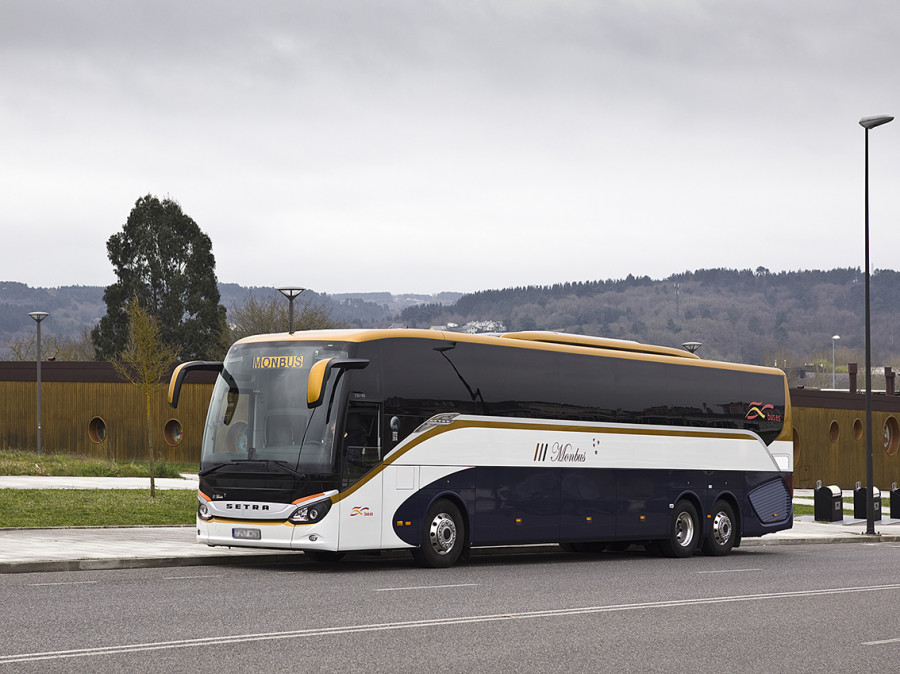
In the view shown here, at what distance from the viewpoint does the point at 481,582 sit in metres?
15.0

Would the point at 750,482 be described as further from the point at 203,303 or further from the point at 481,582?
the point at 203,303

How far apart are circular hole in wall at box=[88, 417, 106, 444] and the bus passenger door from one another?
1325 inches

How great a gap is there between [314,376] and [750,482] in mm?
11072

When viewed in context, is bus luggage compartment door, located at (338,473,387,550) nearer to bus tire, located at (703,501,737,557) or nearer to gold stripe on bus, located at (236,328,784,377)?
gold stripe on bus, located at (236,328,784,377)

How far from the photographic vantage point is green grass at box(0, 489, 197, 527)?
20.9 metres

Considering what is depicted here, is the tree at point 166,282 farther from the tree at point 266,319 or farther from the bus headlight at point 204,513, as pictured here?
the bus headlight at point 204,513

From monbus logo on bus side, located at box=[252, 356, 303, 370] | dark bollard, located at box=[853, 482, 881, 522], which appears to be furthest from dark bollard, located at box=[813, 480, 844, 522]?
monbus logo on bus side, located at box=[252, 356, 303, 370]

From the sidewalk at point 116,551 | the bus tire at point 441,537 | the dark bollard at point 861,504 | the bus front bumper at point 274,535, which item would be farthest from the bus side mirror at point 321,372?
the dark bollard at point 861,504

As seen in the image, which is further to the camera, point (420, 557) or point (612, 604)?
point (420, 557)

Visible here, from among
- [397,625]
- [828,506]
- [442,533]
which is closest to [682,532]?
[442,533]

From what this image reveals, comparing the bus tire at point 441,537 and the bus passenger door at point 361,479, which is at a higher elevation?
the bus passenger door at point 361,479

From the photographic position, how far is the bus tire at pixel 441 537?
16766 mm

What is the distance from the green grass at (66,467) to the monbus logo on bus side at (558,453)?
2005 cm

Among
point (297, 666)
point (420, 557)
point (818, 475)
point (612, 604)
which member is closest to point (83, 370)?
point (818, 475)
